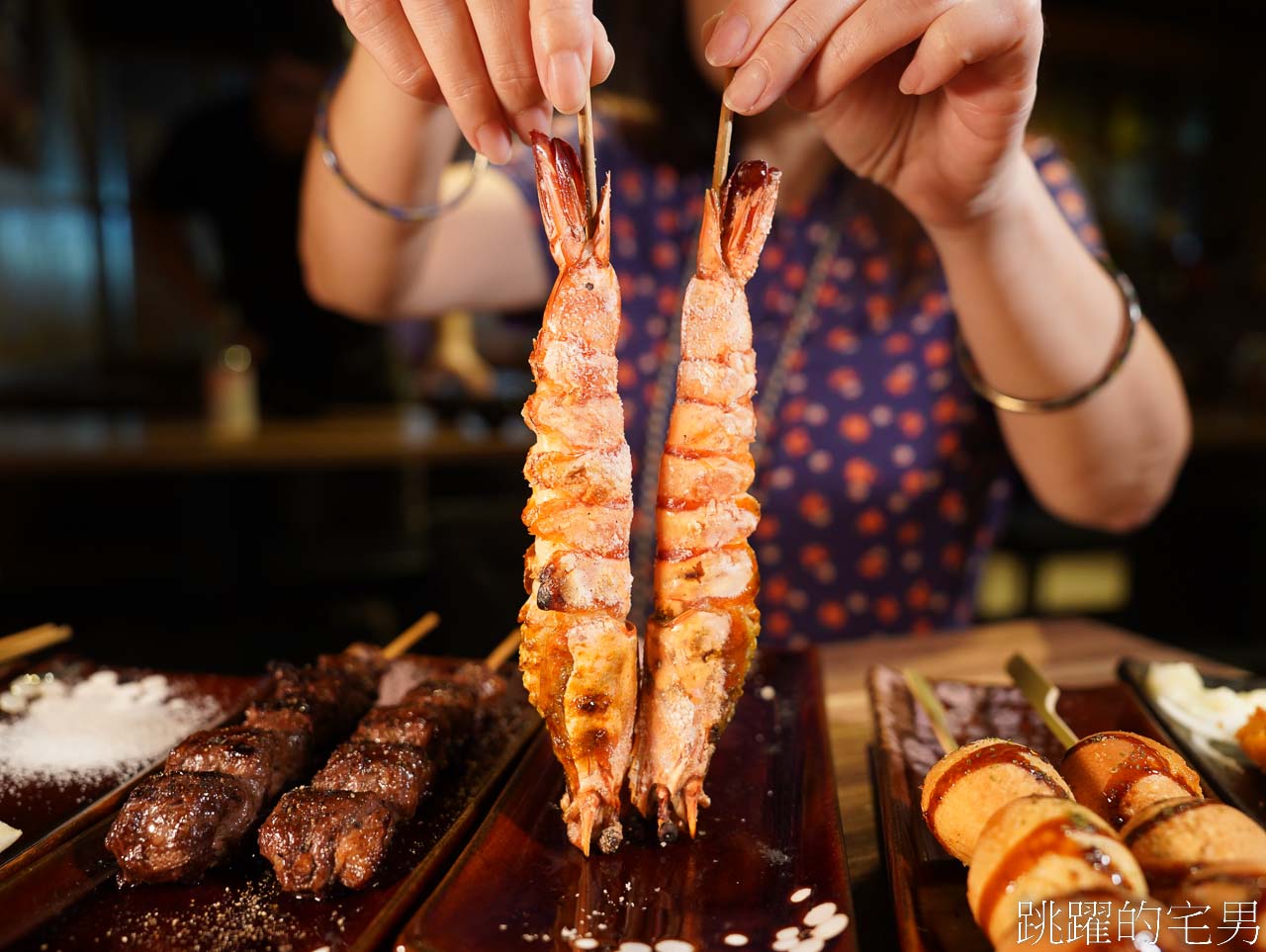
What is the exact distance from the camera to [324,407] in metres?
8.74

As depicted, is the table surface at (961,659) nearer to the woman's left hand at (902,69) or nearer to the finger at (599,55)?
the woman's left hand at (902,69)

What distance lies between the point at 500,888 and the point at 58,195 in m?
10.1

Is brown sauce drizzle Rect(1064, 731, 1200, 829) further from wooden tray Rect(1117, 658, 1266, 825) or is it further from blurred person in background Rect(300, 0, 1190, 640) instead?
blurred person in background Rect(300, 0, 1190, 640)

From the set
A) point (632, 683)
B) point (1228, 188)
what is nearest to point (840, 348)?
point (632, 683)

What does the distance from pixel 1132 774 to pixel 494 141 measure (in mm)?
1647

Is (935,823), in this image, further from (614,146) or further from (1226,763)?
(614,146)

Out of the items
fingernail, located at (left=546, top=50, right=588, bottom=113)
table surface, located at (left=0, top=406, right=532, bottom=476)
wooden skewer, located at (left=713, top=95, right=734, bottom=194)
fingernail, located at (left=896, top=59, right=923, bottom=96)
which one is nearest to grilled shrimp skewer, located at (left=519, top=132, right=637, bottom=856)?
fingernail, located at (left=546, top=50, right=588, bottom=113)

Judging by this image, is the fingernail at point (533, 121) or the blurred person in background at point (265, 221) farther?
the blurred person in background at point (265, 221)

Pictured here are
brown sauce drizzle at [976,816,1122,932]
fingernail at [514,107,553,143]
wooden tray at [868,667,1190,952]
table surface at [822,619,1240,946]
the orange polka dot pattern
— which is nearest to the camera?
brown sauce drizzle at [976,816,1122,932]

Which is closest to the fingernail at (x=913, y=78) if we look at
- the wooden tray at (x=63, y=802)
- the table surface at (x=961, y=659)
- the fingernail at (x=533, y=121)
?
the fingernail at (x=533, y=121)

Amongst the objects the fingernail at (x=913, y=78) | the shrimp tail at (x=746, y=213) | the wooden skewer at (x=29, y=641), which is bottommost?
the wooden skewer at (x=29, y=641)

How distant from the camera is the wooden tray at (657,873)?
56.6 inches

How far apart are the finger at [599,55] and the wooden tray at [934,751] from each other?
142cm

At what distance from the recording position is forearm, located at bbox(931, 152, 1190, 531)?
91.7 inches
